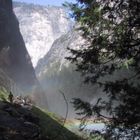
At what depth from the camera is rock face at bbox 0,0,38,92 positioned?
82.8 meters

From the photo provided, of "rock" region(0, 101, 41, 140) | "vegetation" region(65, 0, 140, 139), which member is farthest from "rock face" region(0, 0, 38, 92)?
"vegetation" region(65, 0, 140, 139)

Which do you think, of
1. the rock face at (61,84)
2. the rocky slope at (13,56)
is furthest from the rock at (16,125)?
the rock face at (61,84)

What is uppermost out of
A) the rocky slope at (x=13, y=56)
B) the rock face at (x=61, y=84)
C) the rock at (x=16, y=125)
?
the rock face at (x=61, y=84)

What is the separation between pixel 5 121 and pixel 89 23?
4.65m

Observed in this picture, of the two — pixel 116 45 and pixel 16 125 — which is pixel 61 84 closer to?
pixel 16 125

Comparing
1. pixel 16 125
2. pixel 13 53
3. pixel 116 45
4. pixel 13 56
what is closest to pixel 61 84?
pixel 13 53

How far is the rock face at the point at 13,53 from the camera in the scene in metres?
82.8

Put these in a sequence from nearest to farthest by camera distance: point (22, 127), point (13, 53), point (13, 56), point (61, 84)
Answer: point (22, 127)
point (13, 56)
point (13, 53)
point (61, 84)

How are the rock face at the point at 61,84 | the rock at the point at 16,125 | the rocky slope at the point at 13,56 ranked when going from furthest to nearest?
1. the rock face at the point at 61,84
2. the rocky slope at the point at 13,56
3. the rock at the point at 16,125

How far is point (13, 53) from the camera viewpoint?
294 feet

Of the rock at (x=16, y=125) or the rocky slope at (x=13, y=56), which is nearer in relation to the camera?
the rock at (x=16, y=125)

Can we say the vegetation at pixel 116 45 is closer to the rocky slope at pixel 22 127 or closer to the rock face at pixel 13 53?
the rocky slope at pixel 22 127

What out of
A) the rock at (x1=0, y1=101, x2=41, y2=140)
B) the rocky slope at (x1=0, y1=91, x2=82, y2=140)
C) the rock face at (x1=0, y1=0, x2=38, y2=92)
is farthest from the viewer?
the rock face at (x1=0, y1=0, x2=38, y2=92)

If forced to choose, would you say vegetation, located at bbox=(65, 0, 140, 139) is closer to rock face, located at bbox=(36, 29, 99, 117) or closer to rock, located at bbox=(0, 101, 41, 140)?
rock, located at bbox=(0, 101, 41, 140)
